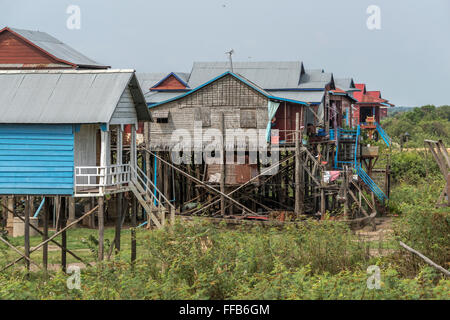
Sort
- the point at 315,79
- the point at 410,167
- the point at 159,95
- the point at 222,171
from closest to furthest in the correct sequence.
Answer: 1. the point at 222,171
2. the point at 315,79
3. the point at 159,95
4. the point at 410,167

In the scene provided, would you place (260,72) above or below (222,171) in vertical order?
above

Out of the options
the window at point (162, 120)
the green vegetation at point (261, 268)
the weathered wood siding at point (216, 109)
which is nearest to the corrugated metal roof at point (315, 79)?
the weathered wood siding at point (216, 109)

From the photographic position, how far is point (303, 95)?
36625 mm

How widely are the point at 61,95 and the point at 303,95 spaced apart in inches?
799

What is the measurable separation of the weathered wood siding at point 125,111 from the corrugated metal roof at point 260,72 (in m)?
17.9

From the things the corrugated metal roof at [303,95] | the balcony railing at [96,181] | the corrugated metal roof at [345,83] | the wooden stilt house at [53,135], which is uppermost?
the corrugated metal roof at [345,83]

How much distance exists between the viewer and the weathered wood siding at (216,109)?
3122cm

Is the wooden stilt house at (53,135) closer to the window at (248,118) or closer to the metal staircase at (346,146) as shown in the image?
the window at (248,118)

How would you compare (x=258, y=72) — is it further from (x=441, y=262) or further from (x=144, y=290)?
(x=144, y=290)

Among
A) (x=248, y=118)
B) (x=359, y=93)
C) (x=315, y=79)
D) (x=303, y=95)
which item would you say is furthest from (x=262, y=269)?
(x=359, y=93)

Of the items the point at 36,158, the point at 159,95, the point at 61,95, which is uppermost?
the point at 159,95

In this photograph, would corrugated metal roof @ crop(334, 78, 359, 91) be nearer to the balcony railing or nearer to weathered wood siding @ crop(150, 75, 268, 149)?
weathered wood siding @ crop(150, 75, 268, 149)

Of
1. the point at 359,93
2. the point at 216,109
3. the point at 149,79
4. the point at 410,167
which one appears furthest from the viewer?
the point at 359,93

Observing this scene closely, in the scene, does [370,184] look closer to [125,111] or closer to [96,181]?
[125,111]
